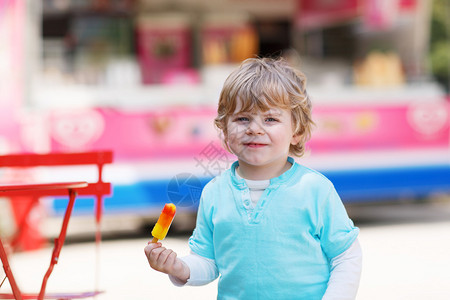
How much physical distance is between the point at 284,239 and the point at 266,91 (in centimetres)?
40

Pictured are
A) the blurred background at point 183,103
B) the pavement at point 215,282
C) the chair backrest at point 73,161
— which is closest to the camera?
the chair backrest at point 73,161

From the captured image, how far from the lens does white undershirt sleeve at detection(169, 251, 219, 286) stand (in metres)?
2.27

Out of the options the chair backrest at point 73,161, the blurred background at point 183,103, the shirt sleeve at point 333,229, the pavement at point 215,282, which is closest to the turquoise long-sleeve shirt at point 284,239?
the shirt sleeve at point 333,229

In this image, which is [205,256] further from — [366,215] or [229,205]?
[366,215]

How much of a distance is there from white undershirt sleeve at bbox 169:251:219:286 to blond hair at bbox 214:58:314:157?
14.8 inches

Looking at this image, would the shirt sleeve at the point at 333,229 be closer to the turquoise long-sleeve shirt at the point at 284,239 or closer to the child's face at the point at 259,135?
the turquoise long-sleeve shirt at the point at 284,239

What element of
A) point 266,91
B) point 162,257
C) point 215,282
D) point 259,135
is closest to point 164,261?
point 162,257

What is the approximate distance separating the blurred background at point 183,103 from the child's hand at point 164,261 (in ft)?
8.36

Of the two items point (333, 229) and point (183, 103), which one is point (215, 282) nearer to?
point (183, 103)

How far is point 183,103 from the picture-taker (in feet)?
24.5

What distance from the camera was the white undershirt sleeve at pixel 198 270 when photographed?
89.4 inches

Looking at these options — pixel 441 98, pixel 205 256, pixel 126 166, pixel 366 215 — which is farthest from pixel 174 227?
pixel 205 256

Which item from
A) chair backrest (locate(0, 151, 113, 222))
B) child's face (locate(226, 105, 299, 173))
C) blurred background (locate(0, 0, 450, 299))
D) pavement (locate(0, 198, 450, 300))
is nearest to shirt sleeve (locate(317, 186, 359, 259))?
child's face (locate(226, 105, 299, 173))

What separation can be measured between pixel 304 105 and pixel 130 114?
4859mm
